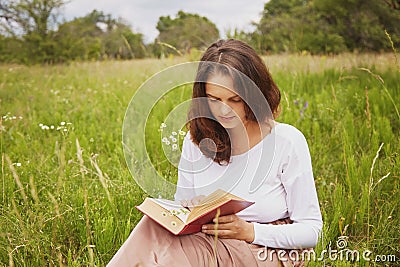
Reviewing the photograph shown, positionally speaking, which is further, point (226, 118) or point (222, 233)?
point (226, 118)

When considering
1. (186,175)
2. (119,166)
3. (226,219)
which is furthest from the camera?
(119,166)

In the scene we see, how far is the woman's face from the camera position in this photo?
1705 mm

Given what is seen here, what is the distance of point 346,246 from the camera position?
1.87 m

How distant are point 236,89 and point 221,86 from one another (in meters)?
0.06

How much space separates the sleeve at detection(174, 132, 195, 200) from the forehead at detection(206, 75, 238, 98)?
0.98 feet

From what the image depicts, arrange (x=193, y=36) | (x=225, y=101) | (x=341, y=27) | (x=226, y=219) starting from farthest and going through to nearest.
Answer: (x=341, y=27)
(x=193, y=36)
(x=225, y=101)
(x=226, y=219)

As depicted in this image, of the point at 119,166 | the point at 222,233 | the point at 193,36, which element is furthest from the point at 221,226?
the point at 193,36

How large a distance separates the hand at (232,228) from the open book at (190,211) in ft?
0.08

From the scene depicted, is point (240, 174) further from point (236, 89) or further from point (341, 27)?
point (341, 27)

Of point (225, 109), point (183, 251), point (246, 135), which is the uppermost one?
point (225, 109)

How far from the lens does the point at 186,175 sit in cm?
189

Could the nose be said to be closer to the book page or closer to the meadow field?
the book page

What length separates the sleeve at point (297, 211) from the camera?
5.18ft

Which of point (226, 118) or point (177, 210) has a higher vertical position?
point (226, 118)
